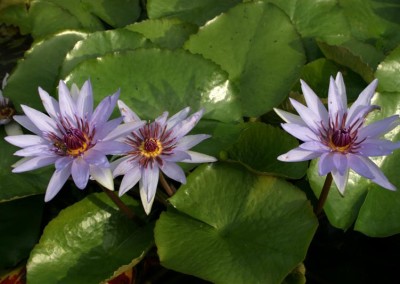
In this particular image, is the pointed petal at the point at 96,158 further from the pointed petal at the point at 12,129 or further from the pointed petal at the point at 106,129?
the pointed petal at the point at 12,129

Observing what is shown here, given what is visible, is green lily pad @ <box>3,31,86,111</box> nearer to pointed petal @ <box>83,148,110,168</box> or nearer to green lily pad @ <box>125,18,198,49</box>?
green lily pad @ <box>125,18,198,49</box>

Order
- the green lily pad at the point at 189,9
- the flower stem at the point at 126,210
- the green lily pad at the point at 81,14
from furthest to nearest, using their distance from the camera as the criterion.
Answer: the green lily pad at the point at 81,14 → the green lily pad at the point at 189,9 → the flower stem at the point at 126,210

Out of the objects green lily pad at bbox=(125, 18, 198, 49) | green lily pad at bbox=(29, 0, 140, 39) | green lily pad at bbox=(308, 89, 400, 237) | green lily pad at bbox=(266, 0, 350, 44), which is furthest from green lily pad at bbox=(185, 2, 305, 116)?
green lily pad at bbox=(29, 0, 140, 39)

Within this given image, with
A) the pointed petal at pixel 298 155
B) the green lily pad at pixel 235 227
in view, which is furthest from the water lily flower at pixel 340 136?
the green lily pad at pixel 235 227

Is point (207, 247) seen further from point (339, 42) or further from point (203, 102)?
point (339, 42)

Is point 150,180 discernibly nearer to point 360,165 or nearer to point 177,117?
point 177,117

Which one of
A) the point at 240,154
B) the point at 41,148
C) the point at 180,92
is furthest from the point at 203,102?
the point at 41,148
